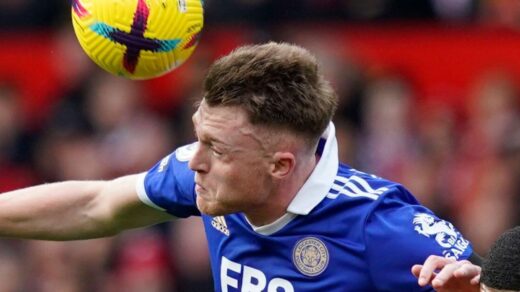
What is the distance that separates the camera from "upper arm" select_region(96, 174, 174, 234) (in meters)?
5.79

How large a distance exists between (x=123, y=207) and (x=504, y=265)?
1.87 metres

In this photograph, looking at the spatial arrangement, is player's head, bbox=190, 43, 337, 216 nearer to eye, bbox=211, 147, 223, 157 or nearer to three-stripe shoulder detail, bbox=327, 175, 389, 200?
eye, bbox=211, 147, 223, 157

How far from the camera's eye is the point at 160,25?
5805 millimetres

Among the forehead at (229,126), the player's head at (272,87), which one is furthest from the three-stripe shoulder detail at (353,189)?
the forehead at (229,126)

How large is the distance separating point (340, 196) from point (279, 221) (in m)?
0.26

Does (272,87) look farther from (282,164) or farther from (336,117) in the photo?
(336,117)

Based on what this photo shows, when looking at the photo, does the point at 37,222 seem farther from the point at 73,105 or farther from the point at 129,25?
the point at 73,105

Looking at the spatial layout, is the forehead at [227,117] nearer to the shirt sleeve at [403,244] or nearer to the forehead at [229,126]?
the forehead at [229,126]

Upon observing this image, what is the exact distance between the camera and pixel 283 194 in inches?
213

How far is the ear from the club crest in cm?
26

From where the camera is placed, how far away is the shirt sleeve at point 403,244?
5055 millimetres

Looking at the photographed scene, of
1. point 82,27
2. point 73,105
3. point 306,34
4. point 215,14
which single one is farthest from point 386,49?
point 82,27

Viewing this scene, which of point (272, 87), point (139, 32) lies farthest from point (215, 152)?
point (139, 32)

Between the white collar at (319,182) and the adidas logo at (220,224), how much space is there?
36 cm
